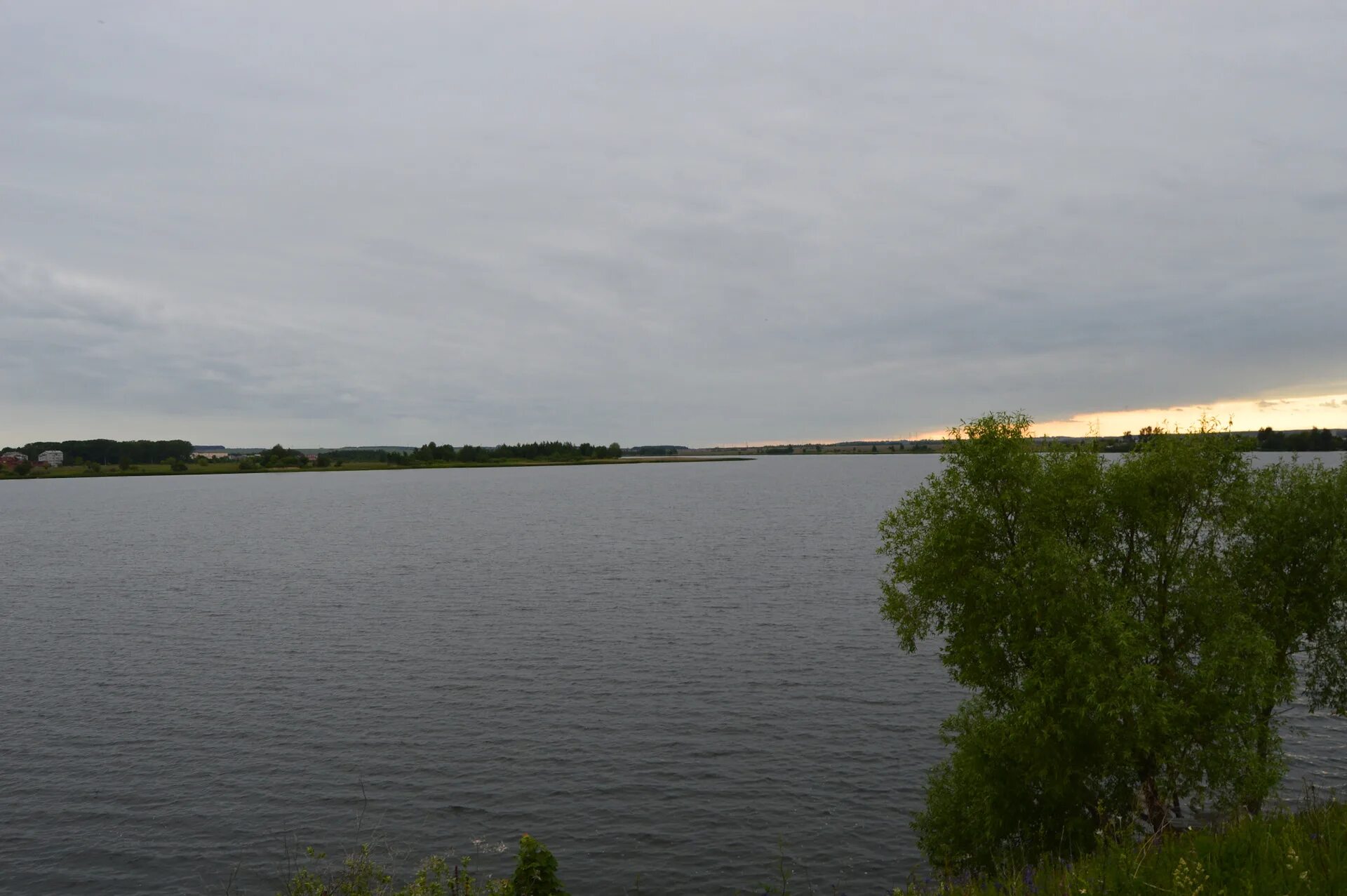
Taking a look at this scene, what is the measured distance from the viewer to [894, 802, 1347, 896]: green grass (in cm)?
1208

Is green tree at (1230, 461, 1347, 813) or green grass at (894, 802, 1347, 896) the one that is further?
green tree at (1230, 461, 1347, 813)

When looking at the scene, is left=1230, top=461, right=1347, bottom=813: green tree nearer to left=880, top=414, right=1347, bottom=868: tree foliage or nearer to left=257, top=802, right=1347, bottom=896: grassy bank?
left=880, top=414, right=1347, bottom=868: tree foliage

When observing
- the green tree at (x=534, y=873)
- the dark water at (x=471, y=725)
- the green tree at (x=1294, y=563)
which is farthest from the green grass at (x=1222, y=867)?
the green tree at (x=1294, y=563)

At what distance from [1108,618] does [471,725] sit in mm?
27535

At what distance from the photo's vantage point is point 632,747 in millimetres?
35438

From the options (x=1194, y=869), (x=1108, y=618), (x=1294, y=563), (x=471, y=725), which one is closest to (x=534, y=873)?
(x=1194, y=869)

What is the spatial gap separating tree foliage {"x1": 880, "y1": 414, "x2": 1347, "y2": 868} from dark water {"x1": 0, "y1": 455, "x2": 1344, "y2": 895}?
4.68 metres

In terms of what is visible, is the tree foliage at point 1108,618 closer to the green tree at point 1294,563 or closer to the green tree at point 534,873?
the green tree at point 1294,563

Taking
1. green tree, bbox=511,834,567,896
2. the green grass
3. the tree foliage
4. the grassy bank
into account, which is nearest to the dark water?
the tree foliage

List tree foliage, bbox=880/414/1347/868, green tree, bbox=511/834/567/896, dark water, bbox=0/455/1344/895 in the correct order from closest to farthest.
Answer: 1. green tree, bbox=511/834/567/896
2. tree foliage, bbox=880/414/1347/868
3. dark water, bbox=0/455/1344/895

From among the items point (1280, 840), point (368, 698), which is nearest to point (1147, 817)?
point (1280, 840)

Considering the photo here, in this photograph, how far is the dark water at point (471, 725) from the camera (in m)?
27.5

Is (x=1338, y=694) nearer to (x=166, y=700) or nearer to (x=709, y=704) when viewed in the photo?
(x=709, y=704)

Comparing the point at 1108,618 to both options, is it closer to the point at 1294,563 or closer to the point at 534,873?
the point at 1294,563
